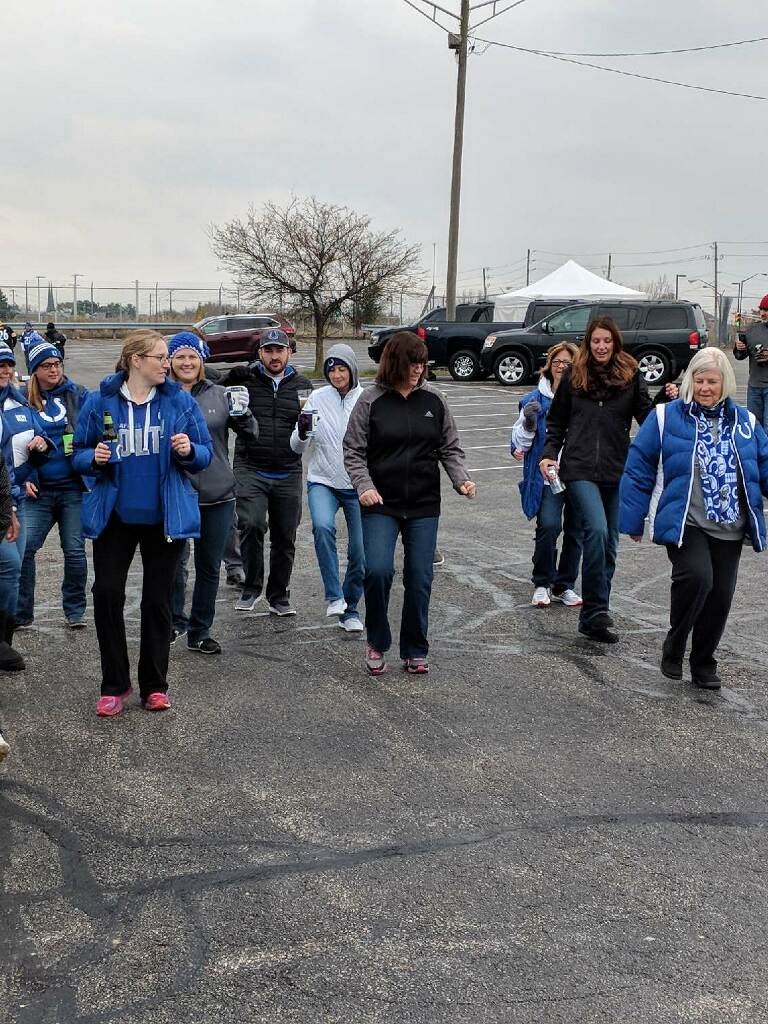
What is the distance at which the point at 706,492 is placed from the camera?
644 centimetres

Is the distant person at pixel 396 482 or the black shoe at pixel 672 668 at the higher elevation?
the distant person at pixel 396 482

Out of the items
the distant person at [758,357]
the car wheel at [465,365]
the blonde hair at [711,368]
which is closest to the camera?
the blonde hair at [711,368]

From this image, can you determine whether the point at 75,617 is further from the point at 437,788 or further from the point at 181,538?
the point at 437,788

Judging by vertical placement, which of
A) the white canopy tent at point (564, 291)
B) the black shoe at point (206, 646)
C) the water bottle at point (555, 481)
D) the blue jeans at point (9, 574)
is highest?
the white canopy tent at point (564, 291)

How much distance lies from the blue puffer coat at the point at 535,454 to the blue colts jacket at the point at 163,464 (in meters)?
2.95

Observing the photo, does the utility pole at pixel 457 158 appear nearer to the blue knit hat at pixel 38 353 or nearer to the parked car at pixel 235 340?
the parked car at pixel 235 340

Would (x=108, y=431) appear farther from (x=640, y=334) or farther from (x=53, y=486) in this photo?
(x=640, y=334)

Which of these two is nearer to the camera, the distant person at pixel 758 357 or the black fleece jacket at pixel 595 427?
the black fleece jacket at pixel 595 427

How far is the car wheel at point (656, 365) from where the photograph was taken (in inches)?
1038

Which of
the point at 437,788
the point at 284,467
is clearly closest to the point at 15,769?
the point at 437,788

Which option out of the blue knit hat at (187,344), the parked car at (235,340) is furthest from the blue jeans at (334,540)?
the parked car at (235,340)

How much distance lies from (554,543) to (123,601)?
11.2 feet

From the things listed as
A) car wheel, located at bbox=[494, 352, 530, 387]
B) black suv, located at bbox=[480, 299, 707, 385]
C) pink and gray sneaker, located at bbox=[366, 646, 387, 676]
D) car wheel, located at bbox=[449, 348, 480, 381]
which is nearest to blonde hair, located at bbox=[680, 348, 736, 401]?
pink and gray sneaker, located at bbox=[366, 646, 387, 676]

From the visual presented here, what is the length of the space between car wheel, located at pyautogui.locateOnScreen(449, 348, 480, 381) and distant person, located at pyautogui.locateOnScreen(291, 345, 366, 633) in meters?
22.7
